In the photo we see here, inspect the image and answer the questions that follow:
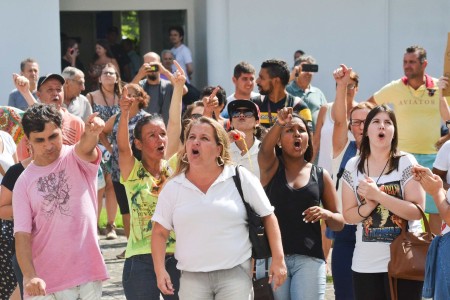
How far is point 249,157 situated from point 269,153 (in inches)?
16.2

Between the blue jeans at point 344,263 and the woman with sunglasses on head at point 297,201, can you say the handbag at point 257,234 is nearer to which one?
the woman with sunglasses on head at point 297,201

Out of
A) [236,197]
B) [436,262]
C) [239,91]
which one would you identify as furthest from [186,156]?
[239,91]

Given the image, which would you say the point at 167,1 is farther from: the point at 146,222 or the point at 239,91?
the point at 146,222

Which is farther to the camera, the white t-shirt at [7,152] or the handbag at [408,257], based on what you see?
the white t-shirt at [7,152]

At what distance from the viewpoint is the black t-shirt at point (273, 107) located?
939 centimetres

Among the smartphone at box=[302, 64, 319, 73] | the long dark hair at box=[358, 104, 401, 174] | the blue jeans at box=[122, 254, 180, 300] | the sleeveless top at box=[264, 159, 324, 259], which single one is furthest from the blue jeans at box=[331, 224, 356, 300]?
the smartphone at box=[302, 64, 319, 73]

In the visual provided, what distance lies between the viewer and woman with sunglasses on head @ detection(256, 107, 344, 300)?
7.23 metres

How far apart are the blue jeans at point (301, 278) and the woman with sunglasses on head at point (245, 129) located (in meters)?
1.00

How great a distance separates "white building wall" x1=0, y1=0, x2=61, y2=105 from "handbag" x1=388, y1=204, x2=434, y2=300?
29.9 feet

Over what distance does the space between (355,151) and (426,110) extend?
3.30 metres

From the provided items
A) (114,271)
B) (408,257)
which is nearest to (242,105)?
(408,257)

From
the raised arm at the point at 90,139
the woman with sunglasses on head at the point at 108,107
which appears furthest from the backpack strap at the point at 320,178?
the woman with sunglasses on head at the point at 108,107

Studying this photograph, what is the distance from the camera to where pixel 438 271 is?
6672 mm

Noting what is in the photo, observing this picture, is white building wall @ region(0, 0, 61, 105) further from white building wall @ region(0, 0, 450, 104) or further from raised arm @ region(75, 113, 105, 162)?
raised arm @ region(75, 113, 105, 162)
